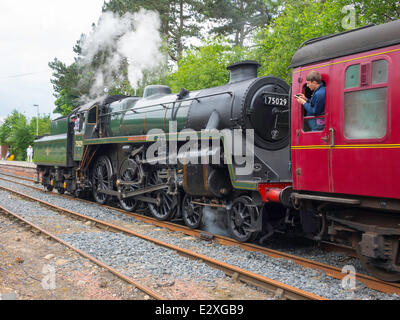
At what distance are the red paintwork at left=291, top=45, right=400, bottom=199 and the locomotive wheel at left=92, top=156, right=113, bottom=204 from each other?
281 inches

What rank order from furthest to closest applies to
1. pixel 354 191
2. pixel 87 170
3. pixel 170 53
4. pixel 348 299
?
pixel 170 53 → pixel 87 170 → pixel 354 191 → pixel 348 299

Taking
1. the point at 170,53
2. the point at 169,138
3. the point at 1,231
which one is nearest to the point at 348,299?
→ the point at 169,138

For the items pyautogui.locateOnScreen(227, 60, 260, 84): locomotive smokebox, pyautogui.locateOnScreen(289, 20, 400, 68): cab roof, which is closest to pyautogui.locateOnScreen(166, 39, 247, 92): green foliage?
pyautogui.locateOnScreen(227, 60, 260, 84): locomotive smokebox

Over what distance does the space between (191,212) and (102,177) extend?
180 inches

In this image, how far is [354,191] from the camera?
177 inches

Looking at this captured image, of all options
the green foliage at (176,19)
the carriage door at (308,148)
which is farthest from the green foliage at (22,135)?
the carriage door at (308,148)

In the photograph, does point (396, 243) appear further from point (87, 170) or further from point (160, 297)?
point (87, 170)

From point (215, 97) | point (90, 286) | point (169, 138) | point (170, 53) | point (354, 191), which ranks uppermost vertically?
point (170, 53)

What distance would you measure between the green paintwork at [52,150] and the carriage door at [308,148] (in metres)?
9.95

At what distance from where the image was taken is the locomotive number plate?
22.8 feet

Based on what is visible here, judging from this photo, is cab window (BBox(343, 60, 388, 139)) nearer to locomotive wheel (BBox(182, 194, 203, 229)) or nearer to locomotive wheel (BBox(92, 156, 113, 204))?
locomotive wheel (BBox(182, 194, 203, 229))

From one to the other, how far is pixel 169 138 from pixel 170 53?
20262 mm

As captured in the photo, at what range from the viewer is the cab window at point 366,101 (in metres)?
4.25

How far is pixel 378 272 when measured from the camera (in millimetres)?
4645
